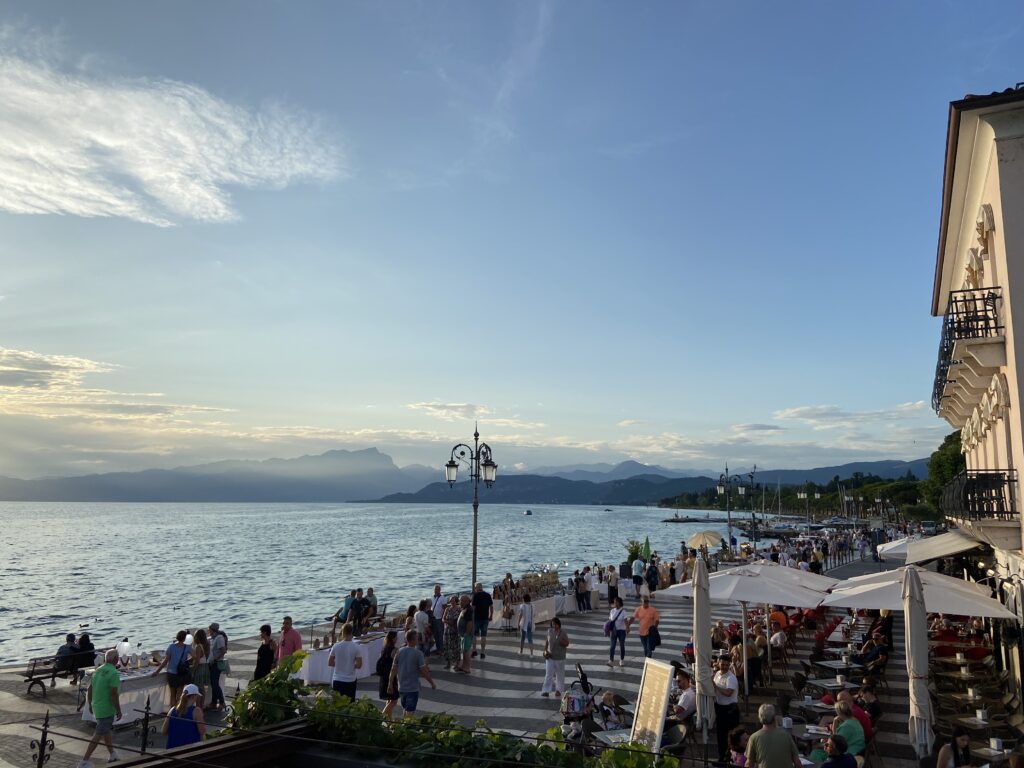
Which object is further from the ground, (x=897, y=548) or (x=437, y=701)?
(x=897, y=548)

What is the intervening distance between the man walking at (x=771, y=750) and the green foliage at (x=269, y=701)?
5114mm

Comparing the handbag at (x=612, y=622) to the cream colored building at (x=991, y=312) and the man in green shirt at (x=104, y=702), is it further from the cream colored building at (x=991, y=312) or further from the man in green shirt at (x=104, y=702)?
the man in green shirt at (x=104, y=702)

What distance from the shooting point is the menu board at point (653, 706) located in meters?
8.83

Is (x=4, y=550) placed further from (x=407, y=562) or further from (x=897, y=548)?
(x=897, y=548)

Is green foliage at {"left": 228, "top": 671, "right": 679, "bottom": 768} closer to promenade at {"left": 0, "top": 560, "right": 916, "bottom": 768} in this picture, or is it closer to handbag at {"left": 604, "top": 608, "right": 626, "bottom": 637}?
promenade at {"left": 0, "top": 560, "right": 916, "bottom": 768}

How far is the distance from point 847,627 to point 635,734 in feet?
47.0

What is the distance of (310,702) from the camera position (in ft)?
27.2

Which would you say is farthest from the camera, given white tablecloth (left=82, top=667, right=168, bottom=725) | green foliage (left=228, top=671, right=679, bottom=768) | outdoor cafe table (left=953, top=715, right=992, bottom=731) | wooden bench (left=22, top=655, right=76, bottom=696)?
wooden bench (left=22, top=655, right=76, bottom=696)

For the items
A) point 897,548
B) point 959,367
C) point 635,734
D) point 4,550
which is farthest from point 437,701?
point 4,550

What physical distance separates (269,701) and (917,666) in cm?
941

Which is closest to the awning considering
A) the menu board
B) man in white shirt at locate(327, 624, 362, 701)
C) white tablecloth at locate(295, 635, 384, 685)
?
the menu board

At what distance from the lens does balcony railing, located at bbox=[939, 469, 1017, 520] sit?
12719mm

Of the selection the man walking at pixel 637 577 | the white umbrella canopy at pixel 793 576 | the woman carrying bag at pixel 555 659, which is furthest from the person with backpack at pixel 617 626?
the man walking at pixel 637 577

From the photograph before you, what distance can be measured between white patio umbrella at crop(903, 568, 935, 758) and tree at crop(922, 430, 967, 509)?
49368 mm
